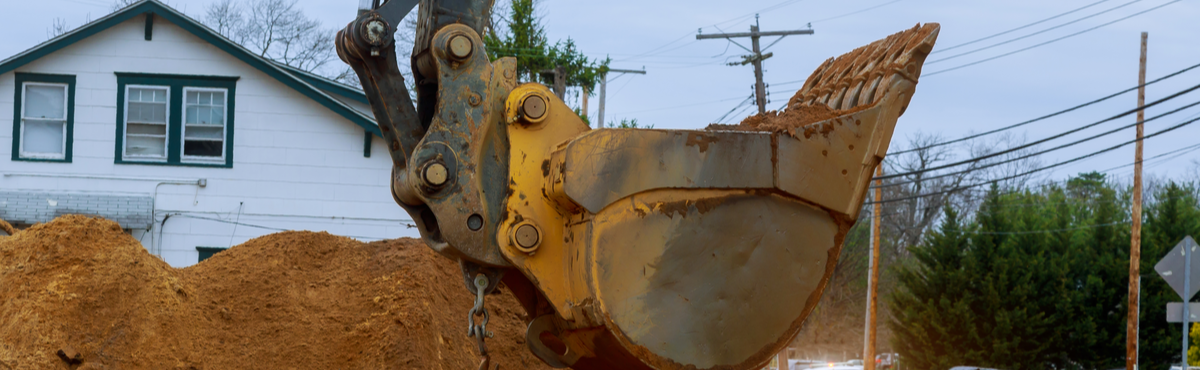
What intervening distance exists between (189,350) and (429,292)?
5.56 feet

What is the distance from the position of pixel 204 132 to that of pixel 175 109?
0.49m

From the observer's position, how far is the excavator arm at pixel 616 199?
3506mm

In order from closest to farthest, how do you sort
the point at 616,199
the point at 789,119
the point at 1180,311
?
the point at 616,199 < the point at 789,119 < the point at 1180,311

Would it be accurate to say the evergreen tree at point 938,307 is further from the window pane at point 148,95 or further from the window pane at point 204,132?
the window pane at point 148,95

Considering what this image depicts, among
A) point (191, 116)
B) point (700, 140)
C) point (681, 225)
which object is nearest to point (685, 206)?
point (681, 225)

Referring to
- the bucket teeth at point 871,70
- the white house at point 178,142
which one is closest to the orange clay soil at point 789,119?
the bucket teeth at point 871,70

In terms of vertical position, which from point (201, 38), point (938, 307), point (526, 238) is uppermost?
point (201, 38)

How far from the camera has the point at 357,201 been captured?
1442cm

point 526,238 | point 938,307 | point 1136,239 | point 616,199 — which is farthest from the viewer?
point 938,307

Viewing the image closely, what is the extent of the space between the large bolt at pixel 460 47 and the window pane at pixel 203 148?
1164 centimetres

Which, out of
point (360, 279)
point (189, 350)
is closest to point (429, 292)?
point (360, 279)

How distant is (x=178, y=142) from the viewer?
46.3ft

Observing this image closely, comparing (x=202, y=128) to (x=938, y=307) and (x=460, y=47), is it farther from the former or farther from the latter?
(x=938, y=307)

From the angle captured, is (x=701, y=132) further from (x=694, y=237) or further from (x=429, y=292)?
(x=429, y=292)
